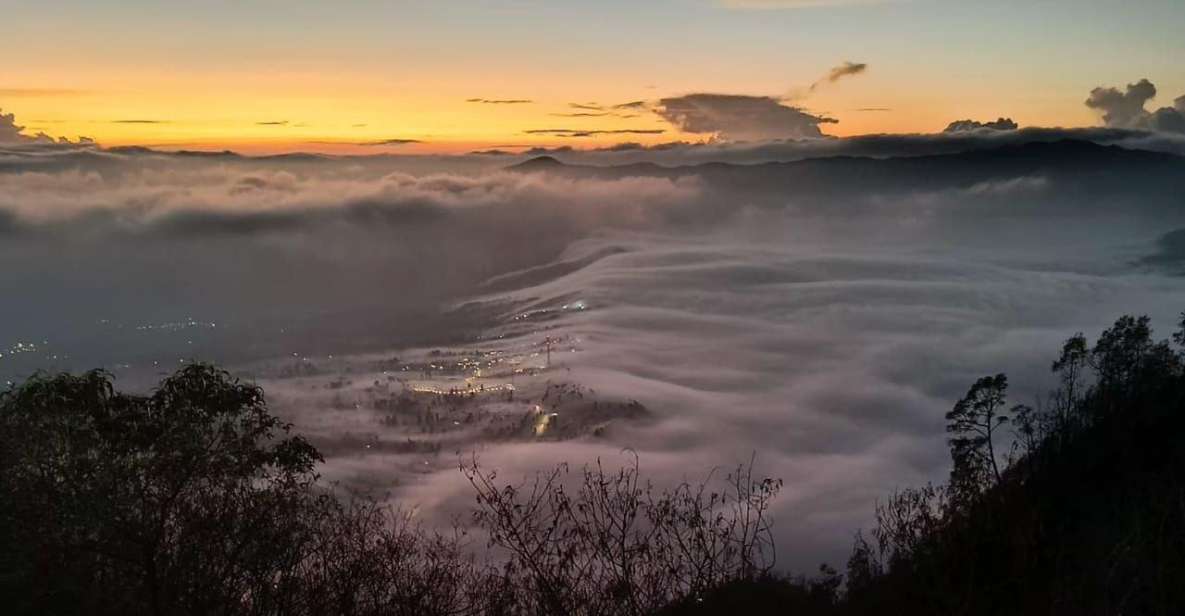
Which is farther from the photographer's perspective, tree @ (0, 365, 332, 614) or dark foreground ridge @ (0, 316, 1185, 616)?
tree @ (0, 365, 332, 614)

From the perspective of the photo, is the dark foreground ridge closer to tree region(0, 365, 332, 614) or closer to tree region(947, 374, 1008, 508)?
tree region(0, 365, 332, 614)

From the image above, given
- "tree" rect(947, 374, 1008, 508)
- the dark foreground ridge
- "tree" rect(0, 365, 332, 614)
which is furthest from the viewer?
"tree" rect(947, 374, 1008, 508)

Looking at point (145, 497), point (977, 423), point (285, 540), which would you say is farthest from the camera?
point (977, 423)

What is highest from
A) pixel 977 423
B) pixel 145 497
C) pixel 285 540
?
pixel 145 497

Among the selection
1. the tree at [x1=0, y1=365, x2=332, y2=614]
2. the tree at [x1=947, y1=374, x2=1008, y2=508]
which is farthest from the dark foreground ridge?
the tree at [x1=947, y1=374, x2=1008, y2=508]

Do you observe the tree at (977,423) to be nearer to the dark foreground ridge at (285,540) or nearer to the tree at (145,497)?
the dark foreground ridge at (285,540)

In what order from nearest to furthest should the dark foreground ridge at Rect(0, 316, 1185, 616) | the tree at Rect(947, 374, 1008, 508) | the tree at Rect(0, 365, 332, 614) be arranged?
the dark foreground ridge at Rect(0, 316, 1185, 616) → the tree at Rect(0, 365, 332, 614) → the tree at Rect(947, 374, 1008, 508)

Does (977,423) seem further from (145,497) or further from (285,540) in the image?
(145,497)

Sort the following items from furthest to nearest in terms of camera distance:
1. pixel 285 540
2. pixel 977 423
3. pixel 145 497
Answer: pixel 977 423
pixel 285 540
pixel 145 497

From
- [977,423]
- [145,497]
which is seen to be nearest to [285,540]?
[145,497]

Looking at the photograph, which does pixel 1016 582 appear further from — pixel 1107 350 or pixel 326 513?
pixel 1107 350

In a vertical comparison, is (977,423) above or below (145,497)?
below

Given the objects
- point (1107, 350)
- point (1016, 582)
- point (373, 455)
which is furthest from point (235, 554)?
point (373, 455)
